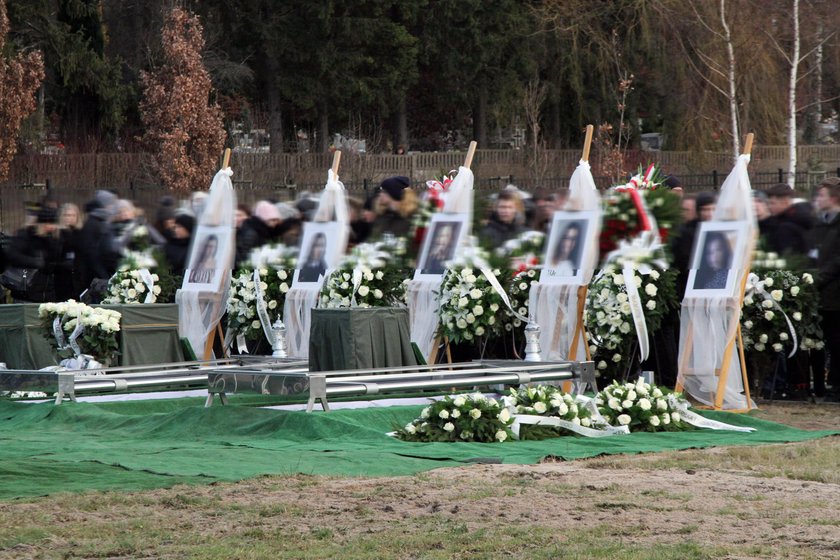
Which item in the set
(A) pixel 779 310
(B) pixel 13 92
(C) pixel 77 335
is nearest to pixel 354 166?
(B) pixel 13 92

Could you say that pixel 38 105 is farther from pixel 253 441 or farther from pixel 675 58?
pixel 253 441

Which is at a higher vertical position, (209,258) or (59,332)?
(209,258)

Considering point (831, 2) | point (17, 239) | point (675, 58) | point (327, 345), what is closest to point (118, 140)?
point (675, 58)

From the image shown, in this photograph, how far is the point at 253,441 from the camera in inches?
439

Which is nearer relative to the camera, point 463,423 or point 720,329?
point 463,423

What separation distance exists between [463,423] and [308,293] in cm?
507

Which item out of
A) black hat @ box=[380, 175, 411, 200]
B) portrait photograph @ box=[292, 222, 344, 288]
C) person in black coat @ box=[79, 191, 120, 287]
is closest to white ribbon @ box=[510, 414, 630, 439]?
portrait photograph @ box=[292, 222, 344, 288]

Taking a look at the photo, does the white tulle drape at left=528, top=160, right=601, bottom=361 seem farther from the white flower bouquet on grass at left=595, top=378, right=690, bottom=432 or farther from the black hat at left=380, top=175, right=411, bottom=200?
the black hat at left=380, top=175, right=411, bottom=200

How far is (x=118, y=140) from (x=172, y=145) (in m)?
7.23

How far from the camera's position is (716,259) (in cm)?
1305

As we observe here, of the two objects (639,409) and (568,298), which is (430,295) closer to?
(568,298)

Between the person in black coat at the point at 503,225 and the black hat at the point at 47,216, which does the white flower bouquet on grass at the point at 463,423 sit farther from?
the black hat at the point at 47,216

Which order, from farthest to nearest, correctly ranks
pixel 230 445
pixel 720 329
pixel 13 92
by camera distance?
pixel 13 92 → pixel 720 329 → pixel 230 445

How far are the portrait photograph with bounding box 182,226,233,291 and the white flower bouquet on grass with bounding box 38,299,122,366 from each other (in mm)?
1562
